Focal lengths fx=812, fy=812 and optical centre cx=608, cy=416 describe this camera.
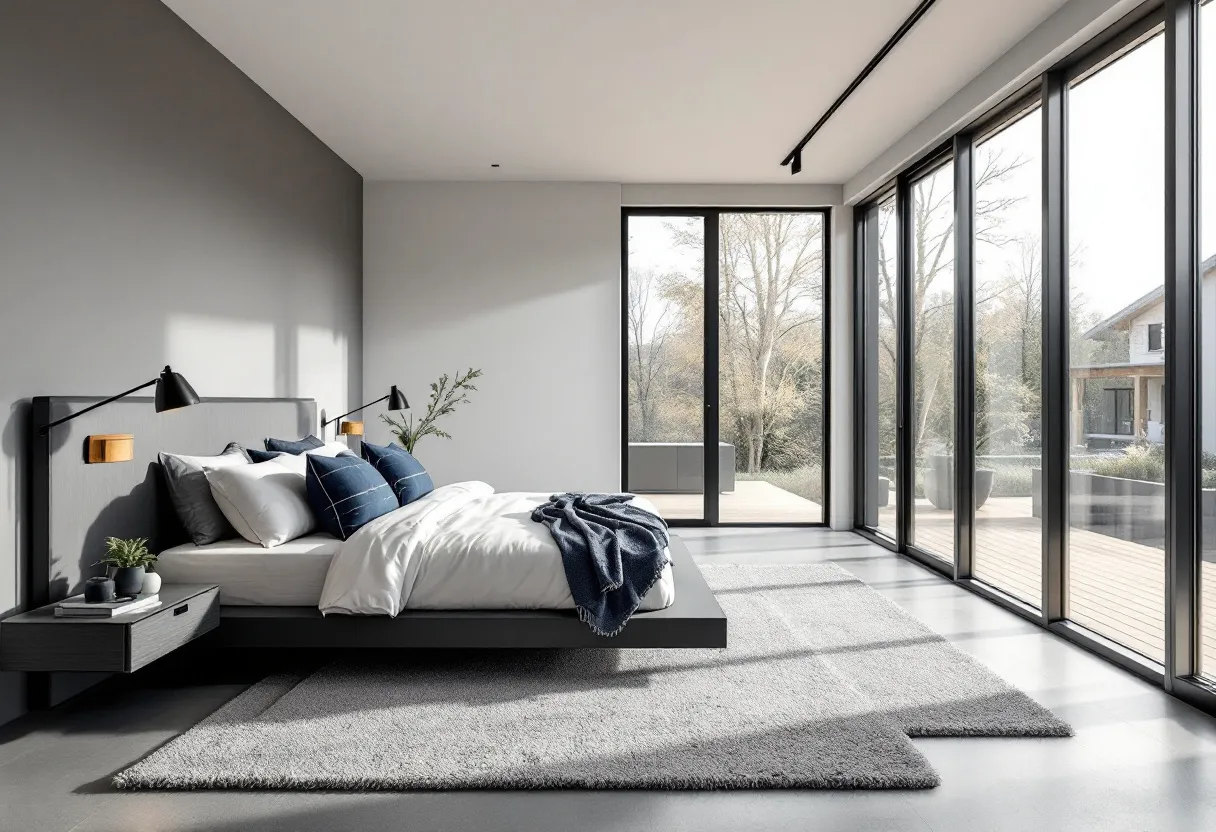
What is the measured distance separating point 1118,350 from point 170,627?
12.4 feet

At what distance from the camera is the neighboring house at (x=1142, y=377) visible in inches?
112

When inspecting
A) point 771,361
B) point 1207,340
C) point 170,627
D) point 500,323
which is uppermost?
point 500,323

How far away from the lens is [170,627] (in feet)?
9.00

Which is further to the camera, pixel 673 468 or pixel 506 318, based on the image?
pixel 673 468

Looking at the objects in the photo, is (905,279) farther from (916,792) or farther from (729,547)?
(916,792)

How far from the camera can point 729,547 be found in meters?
5.83

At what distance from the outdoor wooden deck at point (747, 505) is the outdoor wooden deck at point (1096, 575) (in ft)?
7.11

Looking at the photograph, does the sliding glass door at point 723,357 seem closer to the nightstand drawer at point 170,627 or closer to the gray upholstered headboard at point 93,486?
the gray upholstered headboard at point 93,486

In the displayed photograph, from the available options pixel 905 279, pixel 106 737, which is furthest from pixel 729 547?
pixel 106 737

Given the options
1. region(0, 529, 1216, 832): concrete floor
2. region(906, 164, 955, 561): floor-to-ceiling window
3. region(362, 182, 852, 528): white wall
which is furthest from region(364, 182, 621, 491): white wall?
region(0, 529, 1216, 832): concrete floor

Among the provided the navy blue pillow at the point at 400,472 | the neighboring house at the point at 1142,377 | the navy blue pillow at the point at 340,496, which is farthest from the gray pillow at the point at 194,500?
the neighboring house at the point at 1142,377

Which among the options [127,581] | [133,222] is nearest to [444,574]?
[127,581]

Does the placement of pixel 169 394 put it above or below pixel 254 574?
above

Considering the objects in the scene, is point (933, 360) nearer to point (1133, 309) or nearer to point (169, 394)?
point (1133, 309)
